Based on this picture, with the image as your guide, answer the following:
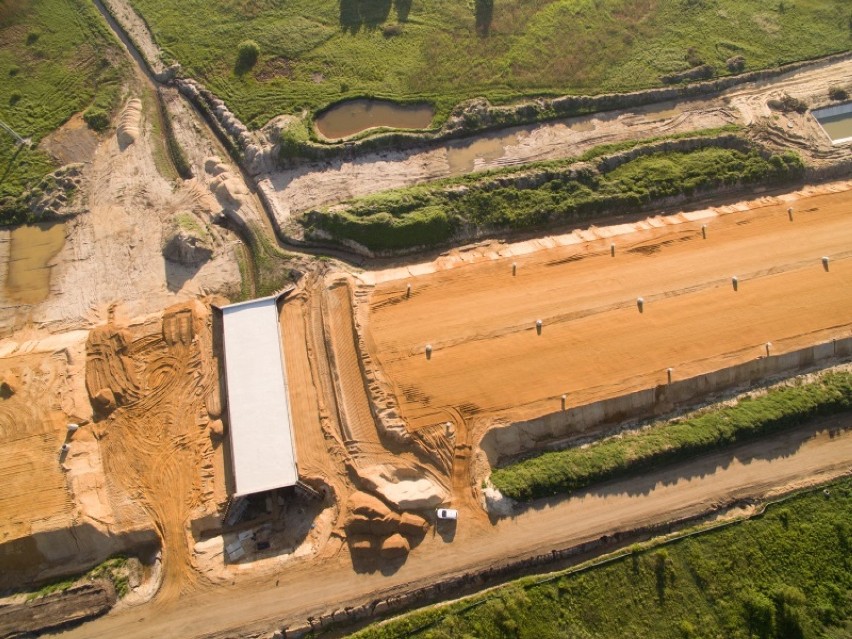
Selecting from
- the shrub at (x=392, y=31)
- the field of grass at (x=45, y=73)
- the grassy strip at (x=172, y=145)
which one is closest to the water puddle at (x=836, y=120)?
the shrub at (x=392, y=31)

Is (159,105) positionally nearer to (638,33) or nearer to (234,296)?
(234,296)

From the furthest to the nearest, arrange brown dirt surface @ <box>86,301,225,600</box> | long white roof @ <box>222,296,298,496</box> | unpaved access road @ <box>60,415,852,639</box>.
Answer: brown dirt surface @ <box>86,301,225,600</box>, long white roof @ <box>222,296,298,496</box>, unpaved access road @ <box>60,415,852,639</box>

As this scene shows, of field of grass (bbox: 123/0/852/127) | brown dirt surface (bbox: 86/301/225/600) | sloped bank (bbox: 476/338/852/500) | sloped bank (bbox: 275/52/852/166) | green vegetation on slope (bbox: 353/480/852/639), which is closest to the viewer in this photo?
green vegetation on slope (bbox: 353/480/852/639)

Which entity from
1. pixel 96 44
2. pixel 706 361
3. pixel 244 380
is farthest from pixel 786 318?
pixel 96 44

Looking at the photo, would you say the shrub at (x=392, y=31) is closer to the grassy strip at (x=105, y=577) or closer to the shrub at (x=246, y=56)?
the shrub at (x=246, y=56)

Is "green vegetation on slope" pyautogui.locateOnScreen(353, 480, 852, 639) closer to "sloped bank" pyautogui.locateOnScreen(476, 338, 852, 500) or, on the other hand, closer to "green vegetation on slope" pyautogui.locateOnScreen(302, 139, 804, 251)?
"sloped bank" pyautogui.locateOnScreen(476, 338, 852, 500)

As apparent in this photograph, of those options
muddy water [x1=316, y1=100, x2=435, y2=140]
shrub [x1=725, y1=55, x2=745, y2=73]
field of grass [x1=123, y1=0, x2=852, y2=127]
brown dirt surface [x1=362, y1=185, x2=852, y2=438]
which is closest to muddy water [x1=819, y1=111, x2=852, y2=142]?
field of grass [x1=123, y1=0, x2=852, y2=127]

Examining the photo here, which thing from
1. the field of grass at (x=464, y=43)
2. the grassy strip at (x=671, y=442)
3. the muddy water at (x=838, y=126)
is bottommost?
the grassy strip at (x=671, y=442)
